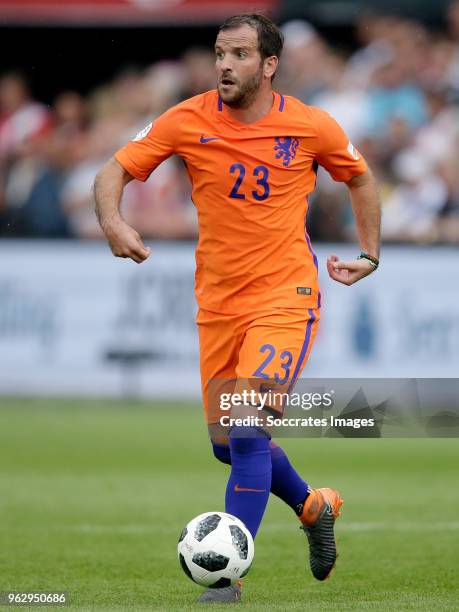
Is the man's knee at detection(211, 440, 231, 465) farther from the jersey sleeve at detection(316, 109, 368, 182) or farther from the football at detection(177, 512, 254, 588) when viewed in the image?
the jersey sleeve at detection(316, 109, 368, 182)

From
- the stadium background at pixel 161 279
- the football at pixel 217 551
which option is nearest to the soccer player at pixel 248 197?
the football at pixel 217 551

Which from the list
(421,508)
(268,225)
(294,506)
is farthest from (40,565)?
(421,508)

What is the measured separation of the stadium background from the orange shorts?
4.70 feet

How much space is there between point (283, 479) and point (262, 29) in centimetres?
207

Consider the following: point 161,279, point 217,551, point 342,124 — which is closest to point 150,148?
point 217,551

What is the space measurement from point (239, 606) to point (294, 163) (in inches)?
78.0

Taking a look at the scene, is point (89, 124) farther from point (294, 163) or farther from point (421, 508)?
point (294, 163)

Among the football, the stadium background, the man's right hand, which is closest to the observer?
the football

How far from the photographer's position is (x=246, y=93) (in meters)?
5.83

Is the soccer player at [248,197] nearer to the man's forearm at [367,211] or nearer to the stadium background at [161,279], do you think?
the man's forearm at [367,211]

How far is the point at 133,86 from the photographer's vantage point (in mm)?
19000

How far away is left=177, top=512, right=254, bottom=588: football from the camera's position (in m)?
5.30

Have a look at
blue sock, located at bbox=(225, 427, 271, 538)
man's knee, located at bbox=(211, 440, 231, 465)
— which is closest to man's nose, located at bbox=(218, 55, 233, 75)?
blue sock, located at bbox=(225, 427, 271, 538)

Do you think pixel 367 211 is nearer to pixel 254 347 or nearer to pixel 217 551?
pixel 254 347
